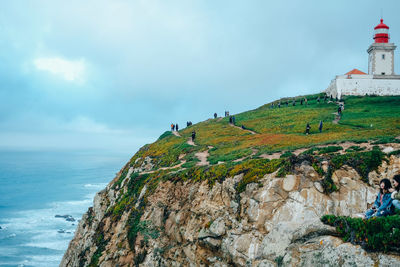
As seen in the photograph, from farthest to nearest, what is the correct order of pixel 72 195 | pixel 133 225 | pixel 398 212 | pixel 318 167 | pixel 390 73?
pixel 72 195 < pixel 390 73 < pixel 133 225 < pixel 318 167 < pixel 398 212

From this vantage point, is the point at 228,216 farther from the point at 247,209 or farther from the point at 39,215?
the point at 39,215

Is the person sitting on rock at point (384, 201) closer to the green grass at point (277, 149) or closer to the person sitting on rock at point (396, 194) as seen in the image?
the person sitting on rock at point (396, 194)

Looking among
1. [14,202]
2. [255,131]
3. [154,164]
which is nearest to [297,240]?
[154,164]

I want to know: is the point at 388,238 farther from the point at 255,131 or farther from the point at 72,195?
the point at 72,195

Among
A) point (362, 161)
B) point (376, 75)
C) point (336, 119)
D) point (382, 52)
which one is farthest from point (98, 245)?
point (382, 52)

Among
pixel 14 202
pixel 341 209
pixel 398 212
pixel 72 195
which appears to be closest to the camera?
pixel 398 212

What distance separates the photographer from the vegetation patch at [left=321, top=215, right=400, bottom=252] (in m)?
6.93

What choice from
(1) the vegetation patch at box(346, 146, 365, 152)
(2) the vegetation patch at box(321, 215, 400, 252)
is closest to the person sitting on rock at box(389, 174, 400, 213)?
(2) the vegetation patch at box(321, 215, 400, 252)

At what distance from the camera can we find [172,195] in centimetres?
2434

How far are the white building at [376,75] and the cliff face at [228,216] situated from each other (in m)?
51.3

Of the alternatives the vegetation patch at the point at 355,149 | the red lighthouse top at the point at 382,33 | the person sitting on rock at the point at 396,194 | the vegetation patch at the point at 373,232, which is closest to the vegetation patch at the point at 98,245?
the vegetation patch at the point at 355,149

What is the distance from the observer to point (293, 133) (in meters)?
39.2

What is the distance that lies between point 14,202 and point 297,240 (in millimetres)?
125534

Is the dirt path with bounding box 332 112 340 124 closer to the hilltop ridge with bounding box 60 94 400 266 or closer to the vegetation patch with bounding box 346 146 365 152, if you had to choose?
the hilltop ridge with bounding box 60 94 400 266
